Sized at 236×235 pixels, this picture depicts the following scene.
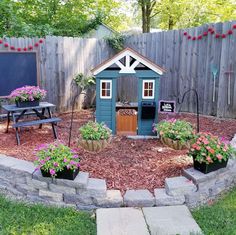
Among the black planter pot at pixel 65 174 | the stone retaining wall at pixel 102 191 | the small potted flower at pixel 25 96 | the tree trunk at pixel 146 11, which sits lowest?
the stone retaining wall at pixel 102 191

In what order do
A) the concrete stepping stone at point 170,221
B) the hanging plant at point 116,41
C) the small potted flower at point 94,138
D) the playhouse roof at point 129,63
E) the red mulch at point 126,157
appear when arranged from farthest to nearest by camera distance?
the hanging plant at point 116,41, the playhouse roof at point 129,63, the small potted flower at point 94,138, the red mulch at point 126,157, the concrete stepping stone at point 170,221

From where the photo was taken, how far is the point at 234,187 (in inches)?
129

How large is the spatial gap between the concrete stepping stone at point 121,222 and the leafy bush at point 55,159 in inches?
22.0

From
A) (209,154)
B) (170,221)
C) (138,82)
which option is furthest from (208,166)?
(138,82)

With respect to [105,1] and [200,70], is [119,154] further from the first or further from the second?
[105,1]

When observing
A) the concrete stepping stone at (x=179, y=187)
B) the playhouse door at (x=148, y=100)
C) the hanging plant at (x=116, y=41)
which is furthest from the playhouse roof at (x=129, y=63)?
the hanging plant at (x=116, y=41)

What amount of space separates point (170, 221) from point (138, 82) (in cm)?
246

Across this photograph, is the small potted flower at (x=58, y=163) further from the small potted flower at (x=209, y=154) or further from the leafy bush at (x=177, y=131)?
the leafy bush at (x=177, y=131)

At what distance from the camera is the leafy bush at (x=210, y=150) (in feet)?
9.68

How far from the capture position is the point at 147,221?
8.39 ft

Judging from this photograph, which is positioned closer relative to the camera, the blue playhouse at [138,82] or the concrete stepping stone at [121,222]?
the concrete stepping stone at [121,222]

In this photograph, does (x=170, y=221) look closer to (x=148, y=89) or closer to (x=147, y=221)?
(x=147, y=221)

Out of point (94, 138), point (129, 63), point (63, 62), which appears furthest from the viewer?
point (63, 62)

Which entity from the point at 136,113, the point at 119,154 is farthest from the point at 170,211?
the point at 136,113
